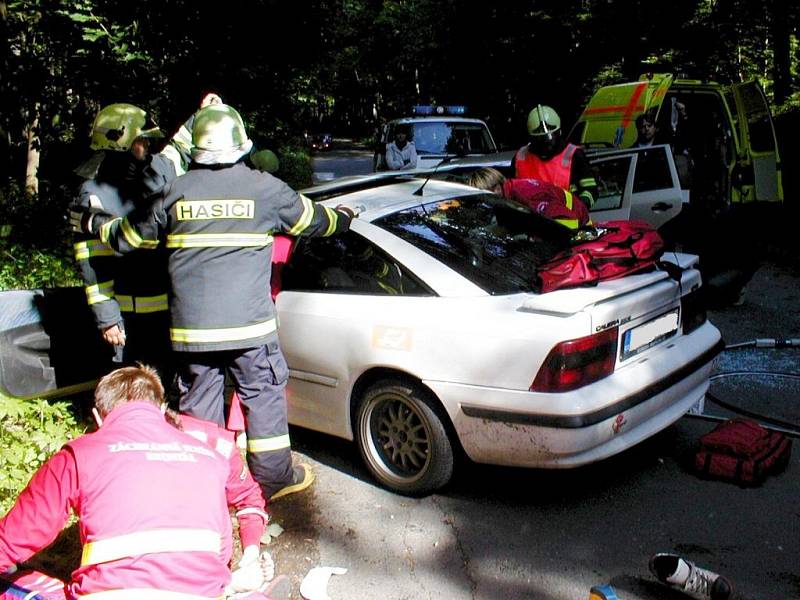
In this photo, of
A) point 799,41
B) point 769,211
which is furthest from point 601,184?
point 799,41

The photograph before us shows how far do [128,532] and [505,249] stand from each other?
2.70 m

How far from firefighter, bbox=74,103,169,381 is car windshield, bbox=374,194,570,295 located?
1240 mm

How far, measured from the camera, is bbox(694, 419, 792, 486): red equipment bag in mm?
4230

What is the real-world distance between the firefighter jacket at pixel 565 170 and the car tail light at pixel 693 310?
2129 millimetres

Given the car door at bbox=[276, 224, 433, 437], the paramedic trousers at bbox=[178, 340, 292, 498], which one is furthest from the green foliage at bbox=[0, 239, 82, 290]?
the paramedic trousers at bbox=[178, 340, 292, 498]

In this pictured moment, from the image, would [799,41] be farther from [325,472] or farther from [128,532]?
[128,532]

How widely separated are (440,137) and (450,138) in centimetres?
16

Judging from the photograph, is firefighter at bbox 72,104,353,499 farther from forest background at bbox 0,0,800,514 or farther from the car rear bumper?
forest background at bbox 0,0,800,514

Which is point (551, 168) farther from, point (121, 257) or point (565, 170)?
point (121, 257)

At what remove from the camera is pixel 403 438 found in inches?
167

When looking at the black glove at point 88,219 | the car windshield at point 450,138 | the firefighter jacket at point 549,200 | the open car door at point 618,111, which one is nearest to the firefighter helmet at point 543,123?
the firefighter jacket at point 549,200

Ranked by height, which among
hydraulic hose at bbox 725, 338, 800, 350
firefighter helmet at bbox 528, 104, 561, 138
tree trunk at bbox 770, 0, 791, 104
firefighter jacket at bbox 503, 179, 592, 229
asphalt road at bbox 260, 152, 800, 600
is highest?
tree trunk at bbox 770, 0, 791, 104

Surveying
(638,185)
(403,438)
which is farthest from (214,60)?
(403,438)

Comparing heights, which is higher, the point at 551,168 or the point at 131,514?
the point at 551,168
